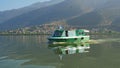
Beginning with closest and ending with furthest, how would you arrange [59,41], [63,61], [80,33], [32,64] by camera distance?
[32,64] → [63,61] → [59,41] → [80,33]

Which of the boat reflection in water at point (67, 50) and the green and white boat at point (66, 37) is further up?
the green and white boat at point (66, 37)

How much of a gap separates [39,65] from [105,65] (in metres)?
7.76

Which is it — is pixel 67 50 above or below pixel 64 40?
below

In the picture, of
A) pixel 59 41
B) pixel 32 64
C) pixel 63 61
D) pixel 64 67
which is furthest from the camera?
pixel 59 41

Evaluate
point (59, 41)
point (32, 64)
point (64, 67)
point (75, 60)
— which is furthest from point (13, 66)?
point (59, 41)

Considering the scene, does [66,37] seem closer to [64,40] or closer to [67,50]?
[64,40]

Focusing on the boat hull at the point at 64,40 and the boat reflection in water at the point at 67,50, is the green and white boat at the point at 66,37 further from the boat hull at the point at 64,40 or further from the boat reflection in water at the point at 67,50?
the boat reflection in water at the point at 67,50

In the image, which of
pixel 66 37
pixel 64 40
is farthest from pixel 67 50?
pixel 66 37

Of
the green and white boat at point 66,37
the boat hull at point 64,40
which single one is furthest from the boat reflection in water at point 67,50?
the green and white boat at point 66,37

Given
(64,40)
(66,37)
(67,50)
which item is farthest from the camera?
(66,37)

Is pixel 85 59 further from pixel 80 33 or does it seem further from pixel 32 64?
pixel 80 33

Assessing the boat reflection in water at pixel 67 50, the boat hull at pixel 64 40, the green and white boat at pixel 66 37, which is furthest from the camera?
the green and white boat at pixel 66 37

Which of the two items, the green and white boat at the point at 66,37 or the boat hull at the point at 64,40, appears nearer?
the boat hull at the point at 64,40

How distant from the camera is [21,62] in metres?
38.2
